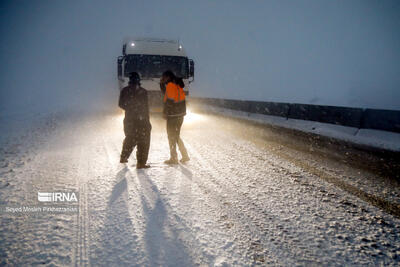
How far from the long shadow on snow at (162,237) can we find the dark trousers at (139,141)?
128 cm

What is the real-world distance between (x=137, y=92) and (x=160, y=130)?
142 inches

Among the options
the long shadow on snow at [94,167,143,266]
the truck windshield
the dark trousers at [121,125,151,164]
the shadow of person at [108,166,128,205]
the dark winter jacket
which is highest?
the truck windshield

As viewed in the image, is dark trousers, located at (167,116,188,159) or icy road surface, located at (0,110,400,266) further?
dark trousers, located at (167,116,188,159)

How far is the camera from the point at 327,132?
768 cm

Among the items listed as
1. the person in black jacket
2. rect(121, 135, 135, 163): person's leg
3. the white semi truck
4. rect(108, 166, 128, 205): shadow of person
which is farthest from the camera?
the white semi truck

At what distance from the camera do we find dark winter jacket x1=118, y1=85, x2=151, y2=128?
4.12m

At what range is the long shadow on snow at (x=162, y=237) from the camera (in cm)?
188

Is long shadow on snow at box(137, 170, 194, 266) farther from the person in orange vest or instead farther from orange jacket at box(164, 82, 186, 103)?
orange jacket at box(164, 82, 186, 103)

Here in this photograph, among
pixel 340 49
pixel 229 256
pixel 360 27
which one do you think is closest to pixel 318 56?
pixel 340 49

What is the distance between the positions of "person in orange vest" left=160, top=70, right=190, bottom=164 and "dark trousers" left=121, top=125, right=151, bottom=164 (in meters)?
0.47

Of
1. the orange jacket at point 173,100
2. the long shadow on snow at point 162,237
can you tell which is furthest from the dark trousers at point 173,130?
the long shadow on snow at point 162,237

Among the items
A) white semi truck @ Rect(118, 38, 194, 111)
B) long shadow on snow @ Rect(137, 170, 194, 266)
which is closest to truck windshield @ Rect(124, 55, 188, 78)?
white semi truck @ Rect(118, 38, 194, 111)

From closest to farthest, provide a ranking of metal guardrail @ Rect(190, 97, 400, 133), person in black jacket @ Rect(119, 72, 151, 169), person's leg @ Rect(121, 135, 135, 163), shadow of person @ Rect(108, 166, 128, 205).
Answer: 1. shadow of person @ Rect(108, 166, 128, 205)
2. person in black jacket @ Rect(119, 72, 151, 169)
3. person's leg @ Rect(121, 135, 135, 163)
4. metal guardrail @ Rect(190, 97, 400, 133)

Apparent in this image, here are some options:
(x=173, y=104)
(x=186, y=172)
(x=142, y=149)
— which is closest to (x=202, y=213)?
(x=186, y=172)
